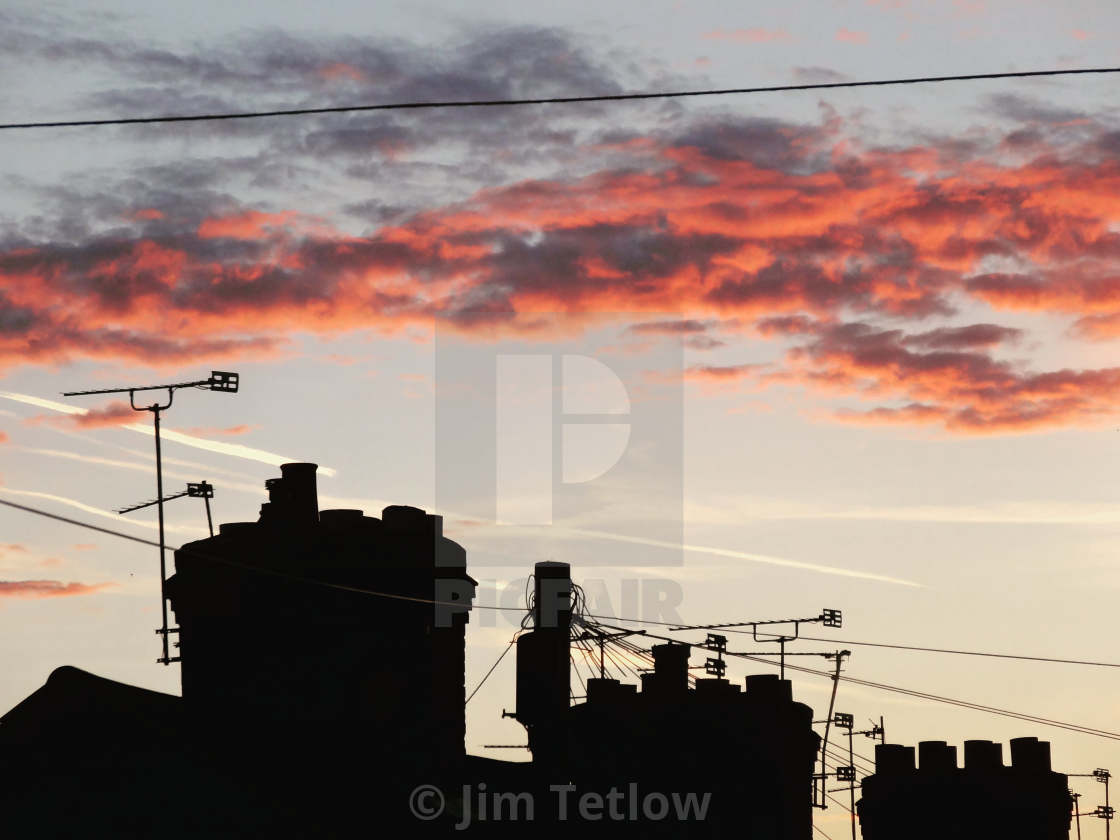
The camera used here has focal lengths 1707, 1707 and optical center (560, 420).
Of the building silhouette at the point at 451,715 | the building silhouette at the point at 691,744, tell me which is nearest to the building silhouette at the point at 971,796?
the building silhouette at the point at 451,715

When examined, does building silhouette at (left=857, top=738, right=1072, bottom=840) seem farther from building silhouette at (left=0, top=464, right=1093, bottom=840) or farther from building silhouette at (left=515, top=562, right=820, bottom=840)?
building silhouette at (left=515, top=562, right=820, bottom=840)

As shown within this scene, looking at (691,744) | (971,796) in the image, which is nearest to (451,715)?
(691,744)

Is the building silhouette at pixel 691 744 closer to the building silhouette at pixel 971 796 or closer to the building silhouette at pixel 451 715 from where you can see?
the building silhouette at pixel 451 715

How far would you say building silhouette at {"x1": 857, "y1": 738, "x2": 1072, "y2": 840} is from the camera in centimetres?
3850

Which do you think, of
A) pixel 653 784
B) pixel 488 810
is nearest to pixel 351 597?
Answer: pixel 488 810

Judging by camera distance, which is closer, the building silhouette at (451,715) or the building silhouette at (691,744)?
the building silhouette at (451,715)

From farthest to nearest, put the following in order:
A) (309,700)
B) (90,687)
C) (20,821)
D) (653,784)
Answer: (653,784), (309,700), (90,687), (20,821)

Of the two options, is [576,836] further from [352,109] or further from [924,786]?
[352,109]

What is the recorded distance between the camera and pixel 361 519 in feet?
122

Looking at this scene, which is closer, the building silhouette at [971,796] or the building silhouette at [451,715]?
the building silhouette at [451,715]

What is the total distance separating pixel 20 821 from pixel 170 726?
3089mm

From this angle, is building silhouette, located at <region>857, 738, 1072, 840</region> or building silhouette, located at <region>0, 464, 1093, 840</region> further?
building silhouette, located at <region>857, 738, 1072, 840</region>

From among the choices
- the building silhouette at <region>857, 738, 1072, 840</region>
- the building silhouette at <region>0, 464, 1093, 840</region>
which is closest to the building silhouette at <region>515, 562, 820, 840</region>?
the building silhouette at <region>0, 464, 1093, 840</region>

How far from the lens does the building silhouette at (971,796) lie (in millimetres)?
38500
